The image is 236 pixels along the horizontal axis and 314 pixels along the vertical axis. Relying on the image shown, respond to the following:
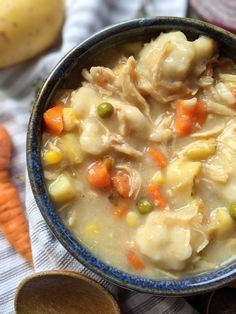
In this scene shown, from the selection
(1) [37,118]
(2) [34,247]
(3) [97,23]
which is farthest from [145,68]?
(2) [34,247]

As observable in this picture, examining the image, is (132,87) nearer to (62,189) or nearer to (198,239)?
(62,189)

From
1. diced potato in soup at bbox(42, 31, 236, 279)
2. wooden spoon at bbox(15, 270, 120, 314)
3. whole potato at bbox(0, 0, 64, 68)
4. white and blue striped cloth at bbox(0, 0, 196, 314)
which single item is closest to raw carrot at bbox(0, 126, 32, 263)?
white and blue striped cloth at bbox(0, 0, 196, 314)

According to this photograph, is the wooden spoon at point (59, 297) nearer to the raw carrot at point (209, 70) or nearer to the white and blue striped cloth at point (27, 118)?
the white and blue striped cloth at point (27, 118)

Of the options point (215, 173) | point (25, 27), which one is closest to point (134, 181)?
point (215, 173)

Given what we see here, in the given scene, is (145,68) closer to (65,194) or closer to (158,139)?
(158,139)

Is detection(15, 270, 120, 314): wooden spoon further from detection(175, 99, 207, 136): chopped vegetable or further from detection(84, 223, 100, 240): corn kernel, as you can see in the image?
detection(175, 99, 207, 136): chopped vegetable
